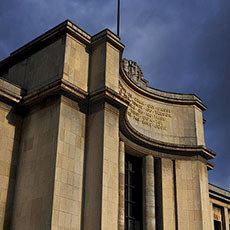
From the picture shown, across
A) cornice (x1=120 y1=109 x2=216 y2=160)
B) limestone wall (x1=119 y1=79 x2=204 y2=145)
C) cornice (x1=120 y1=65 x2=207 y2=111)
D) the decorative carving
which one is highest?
the decorative carving

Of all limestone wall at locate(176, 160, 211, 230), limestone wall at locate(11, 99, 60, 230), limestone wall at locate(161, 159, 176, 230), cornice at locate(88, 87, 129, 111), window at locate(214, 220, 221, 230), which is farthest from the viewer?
window at locate(214, 220, 221, 230)

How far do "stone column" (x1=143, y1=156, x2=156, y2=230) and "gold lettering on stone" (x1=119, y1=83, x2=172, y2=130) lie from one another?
133 inches

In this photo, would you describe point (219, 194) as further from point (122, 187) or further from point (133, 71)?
point (122, 187)

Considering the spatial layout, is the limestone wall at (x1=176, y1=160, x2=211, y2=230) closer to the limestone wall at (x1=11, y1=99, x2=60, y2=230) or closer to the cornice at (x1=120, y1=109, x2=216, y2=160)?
the cornice at (x1=120, y1=109, x2=216, y2=160)

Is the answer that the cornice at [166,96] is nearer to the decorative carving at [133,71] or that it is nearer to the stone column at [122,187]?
the decorative carving at [133,71]

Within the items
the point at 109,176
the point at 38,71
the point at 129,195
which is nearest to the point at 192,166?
the point at 129,195

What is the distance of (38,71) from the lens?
3081 cm

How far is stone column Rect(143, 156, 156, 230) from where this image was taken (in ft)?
111

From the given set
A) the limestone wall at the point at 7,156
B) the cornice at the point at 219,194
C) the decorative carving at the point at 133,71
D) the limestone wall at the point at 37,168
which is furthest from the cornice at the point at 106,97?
the cornice at the point at 219,194

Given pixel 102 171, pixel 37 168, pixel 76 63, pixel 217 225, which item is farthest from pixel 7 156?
pixel 217 225

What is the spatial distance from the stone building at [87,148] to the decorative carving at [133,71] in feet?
5.66

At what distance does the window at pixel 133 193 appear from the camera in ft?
111

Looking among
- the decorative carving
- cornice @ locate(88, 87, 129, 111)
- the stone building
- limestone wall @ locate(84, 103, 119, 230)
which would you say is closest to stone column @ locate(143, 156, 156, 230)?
the stone building

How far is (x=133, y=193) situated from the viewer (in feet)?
115
